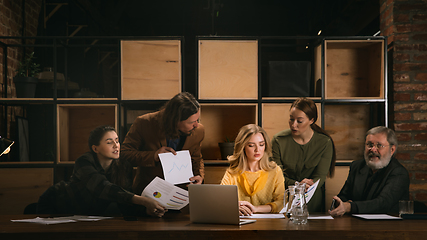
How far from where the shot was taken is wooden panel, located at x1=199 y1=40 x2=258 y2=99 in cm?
314

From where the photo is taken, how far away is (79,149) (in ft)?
11.2

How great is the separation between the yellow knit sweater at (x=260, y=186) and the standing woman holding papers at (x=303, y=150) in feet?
1.35

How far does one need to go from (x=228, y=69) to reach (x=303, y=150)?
1.01 meters

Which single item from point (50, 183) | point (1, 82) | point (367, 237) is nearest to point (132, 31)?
point (1, 82)

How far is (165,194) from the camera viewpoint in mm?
2129

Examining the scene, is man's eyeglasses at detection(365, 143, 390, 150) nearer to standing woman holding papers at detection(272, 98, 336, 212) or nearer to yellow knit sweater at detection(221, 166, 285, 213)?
standing woman holding papers at detection(272, 98, 336, 212)

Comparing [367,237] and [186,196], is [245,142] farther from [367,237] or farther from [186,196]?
[367,237]

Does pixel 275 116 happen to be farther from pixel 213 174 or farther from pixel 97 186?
pixel 97 186

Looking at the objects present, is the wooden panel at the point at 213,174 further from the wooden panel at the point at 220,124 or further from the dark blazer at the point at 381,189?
the dark blazer at the point at 381,189

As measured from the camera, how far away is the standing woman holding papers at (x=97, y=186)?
2.36m

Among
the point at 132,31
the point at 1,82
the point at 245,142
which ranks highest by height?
the point at 132,31

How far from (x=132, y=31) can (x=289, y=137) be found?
5.37 meters

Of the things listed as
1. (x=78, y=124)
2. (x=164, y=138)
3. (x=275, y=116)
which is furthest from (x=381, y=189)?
(x=78, y=124)

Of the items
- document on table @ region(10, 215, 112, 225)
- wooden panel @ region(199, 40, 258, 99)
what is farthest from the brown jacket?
document on table @ region(10, 215, 112, 225)
